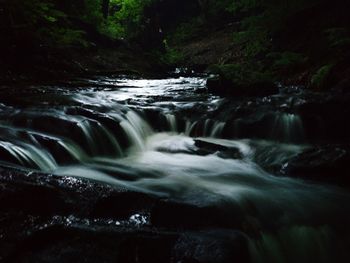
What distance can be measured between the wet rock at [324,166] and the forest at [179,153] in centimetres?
2

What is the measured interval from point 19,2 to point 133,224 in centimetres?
765

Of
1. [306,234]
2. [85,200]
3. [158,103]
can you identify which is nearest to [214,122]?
[158,103]

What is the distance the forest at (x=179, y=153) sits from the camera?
322 cm

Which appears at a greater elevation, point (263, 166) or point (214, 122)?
point (214, 122)

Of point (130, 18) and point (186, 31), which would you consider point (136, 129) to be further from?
point (186, 31)

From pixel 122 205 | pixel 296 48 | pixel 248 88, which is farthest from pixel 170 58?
pixel 122 205

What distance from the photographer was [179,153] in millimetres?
6637

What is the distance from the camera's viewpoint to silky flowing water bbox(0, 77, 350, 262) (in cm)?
400

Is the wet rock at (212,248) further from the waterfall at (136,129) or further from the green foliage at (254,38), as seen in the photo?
the green foliage at (254,38)

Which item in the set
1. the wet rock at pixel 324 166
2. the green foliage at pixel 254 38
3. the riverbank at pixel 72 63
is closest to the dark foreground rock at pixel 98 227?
the wet rock at pixel 324 166

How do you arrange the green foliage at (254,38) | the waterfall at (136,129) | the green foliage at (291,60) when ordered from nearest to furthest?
1. the waterfall at (136,129)
2. the green foliage at (291,60)
3. the green foliage at (254,38)

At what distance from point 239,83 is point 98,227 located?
6849 mm

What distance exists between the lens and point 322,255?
379cm

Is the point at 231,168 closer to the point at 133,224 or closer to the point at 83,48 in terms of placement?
the point at 133,224
